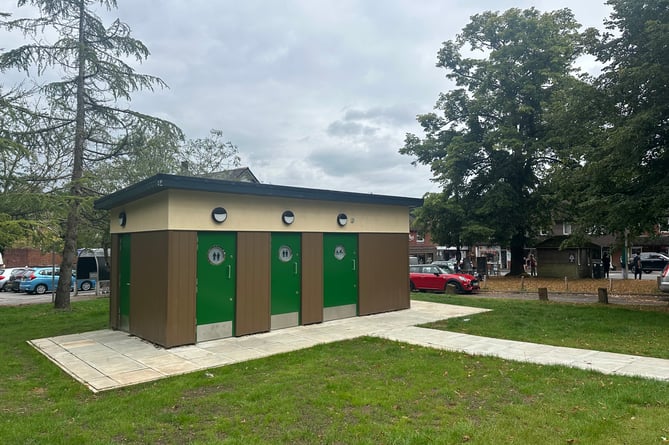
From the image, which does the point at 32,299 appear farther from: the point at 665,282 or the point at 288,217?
the point at 665,282

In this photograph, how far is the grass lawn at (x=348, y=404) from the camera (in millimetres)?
4297

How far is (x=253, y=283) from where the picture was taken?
31.8 ft

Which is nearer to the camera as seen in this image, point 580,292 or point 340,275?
point 340,275

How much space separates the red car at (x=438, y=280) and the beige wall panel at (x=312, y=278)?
9.97m

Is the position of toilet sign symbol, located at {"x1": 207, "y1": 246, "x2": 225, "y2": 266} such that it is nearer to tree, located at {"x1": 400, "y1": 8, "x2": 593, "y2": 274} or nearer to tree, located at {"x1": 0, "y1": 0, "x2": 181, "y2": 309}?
tree, located at {"x1": 0, "y1": 0, "x2": 181, "y2": 309}

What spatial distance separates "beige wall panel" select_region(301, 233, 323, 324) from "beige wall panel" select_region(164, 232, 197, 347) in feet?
9.12

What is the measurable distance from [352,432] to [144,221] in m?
7.02

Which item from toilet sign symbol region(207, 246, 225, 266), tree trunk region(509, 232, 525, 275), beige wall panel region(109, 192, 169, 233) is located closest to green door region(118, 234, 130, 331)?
beige wall panel region(109, 192, 169, 233)

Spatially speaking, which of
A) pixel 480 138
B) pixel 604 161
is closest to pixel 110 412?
pixel 604 161

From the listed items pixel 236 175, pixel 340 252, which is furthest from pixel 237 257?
pixel 236 175

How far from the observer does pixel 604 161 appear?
1241 cm

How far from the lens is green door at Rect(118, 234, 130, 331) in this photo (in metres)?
10.3

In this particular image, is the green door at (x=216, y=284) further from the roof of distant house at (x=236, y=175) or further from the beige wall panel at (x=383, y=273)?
the roof of distant house at (x=236, y=175)

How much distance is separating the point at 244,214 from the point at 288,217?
1.14 meters
